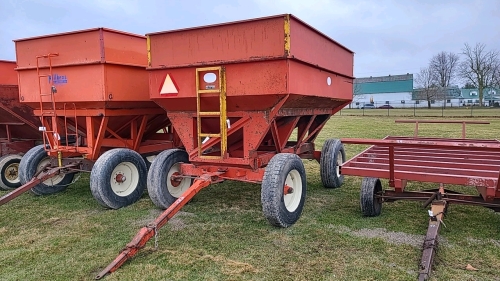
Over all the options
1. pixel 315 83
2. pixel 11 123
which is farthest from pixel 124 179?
pixel 11 123

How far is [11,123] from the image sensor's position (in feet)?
25.1

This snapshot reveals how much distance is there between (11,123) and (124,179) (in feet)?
11.1

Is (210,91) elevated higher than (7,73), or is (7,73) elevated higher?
(7,73)

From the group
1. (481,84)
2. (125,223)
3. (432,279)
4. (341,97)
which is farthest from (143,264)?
(481,84)

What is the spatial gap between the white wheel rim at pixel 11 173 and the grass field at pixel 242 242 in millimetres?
1491

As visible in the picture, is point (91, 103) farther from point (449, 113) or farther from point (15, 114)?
point (449, 113)

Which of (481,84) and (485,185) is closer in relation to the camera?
(485,185)

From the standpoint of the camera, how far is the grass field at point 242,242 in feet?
11.7

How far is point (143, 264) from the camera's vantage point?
3730 mm

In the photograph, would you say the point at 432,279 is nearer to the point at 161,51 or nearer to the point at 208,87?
the point at 208,87

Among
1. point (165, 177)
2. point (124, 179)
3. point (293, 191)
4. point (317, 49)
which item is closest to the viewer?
point (293, 191)

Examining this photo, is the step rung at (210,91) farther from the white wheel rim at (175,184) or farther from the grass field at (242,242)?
the grass field at (242,242)

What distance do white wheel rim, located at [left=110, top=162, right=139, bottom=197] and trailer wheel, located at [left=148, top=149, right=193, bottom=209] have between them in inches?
30.0

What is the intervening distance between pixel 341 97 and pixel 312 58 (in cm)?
177
